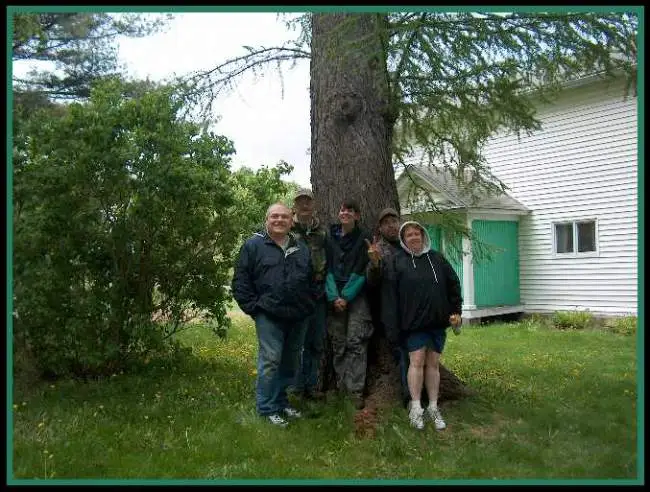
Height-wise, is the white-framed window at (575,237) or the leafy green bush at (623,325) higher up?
the white-framed window at (575,237)

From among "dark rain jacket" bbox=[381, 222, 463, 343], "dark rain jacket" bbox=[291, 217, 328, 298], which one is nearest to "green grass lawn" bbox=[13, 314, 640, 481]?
"dark rain jacket" bbox=[381, 222, 463, 343]

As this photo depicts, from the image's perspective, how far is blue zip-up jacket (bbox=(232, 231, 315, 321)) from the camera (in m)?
5.07

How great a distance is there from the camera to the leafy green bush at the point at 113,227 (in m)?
5.84

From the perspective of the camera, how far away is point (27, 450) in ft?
15.0

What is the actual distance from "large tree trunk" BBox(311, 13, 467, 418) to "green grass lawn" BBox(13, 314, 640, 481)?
2.05 feet

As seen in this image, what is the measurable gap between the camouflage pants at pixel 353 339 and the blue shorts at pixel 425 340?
472 mm

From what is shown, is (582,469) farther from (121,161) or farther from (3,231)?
(121,161)

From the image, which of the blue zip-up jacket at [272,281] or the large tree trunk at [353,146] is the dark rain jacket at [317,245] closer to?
the blue zip-up jacket at [272,281]

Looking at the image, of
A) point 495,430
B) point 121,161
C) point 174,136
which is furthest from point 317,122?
point 495,430

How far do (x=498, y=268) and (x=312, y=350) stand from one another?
10.2m

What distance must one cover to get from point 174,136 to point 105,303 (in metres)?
1.91

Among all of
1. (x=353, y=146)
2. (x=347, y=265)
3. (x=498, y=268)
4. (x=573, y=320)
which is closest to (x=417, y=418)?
(x=347, y=265)

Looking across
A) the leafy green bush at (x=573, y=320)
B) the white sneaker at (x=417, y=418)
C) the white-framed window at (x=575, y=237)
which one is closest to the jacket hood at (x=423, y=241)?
the white sneaker at (x=417, y=418)

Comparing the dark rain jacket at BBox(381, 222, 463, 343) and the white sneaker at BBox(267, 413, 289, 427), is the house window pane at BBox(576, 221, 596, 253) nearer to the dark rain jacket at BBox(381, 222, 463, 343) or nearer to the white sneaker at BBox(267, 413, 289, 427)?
the dark rain jacket at BBox(381, 222, 463, 343)
